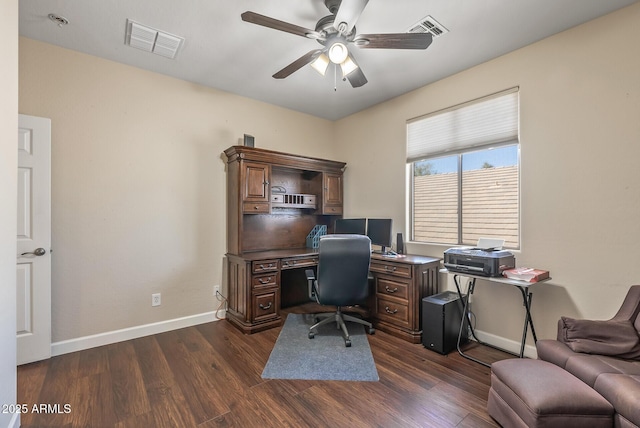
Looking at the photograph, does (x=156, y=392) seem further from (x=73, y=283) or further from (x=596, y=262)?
(x=596, y=262)

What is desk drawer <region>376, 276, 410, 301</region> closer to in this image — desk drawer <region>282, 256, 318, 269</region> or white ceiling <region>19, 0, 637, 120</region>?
desk drawer <region>282, 256, 318, 269</region>

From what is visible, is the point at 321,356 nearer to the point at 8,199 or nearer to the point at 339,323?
the point at 339,323

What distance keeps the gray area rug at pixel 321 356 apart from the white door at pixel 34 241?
2013 mm

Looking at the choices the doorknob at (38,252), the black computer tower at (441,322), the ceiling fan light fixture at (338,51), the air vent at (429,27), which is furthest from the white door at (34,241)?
the black computer tower at (441,322)

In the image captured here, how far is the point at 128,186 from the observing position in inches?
116

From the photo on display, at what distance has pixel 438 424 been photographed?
1.73m

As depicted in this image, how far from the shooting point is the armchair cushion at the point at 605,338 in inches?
68.1

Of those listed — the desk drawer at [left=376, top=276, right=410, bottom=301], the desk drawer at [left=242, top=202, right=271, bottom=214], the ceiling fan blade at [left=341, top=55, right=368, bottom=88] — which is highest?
the ceiling fan blade at [left=341, top=55, right=368, bottom=88]

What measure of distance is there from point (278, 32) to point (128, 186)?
84.6 inches

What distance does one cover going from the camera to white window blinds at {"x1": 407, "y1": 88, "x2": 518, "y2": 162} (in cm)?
275

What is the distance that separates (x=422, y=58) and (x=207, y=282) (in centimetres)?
344

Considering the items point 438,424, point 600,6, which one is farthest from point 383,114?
point 438,424

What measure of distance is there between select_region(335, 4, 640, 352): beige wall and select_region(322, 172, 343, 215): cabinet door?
2.03 metres

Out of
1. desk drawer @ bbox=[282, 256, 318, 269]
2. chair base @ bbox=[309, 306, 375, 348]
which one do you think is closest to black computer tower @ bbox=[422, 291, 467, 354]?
chair base @ bbox=[309, 306, 375, 348]
